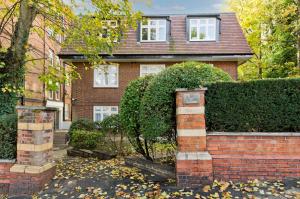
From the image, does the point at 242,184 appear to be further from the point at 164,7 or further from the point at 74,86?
the point at 164,7

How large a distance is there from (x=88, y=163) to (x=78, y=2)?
5143 millimetres

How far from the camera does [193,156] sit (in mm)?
5371

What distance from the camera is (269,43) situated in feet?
55.9

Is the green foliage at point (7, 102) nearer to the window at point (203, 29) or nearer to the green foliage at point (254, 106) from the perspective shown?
the green foliage at point (254, 106)

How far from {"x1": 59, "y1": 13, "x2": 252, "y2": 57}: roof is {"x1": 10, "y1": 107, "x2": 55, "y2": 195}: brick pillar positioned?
29.3ft

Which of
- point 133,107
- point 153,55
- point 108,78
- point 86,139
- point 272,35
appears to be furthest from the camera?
point 272,35

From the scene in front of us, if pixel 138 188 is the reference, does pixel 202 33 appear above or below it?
above

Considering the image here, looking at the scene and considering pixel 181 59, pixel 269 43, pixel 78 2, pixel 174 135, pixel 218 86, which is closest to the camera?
pixel 218 86

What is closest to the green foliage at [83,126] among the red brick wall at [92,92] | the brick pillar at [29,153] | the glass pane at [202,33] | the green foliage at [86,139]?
the green foliage at [86,139]

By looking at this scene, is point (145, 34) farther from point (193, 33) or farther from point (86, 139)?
point (86, 139)

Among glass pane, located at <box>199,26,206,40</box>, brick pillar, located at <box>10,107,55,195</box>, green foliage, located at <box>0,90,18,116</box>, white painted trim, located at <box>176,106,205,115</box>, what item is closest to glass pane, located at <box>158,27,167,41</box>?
glass pane, located at <box>199,26,206,40</box>

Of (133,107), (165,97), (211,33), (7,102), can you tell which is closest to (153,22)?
(211,33)

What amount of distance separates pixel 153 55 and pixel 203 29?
12.3 feet

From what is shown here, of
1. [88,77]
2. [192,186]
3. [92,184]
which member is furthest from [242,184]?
[88,77]
